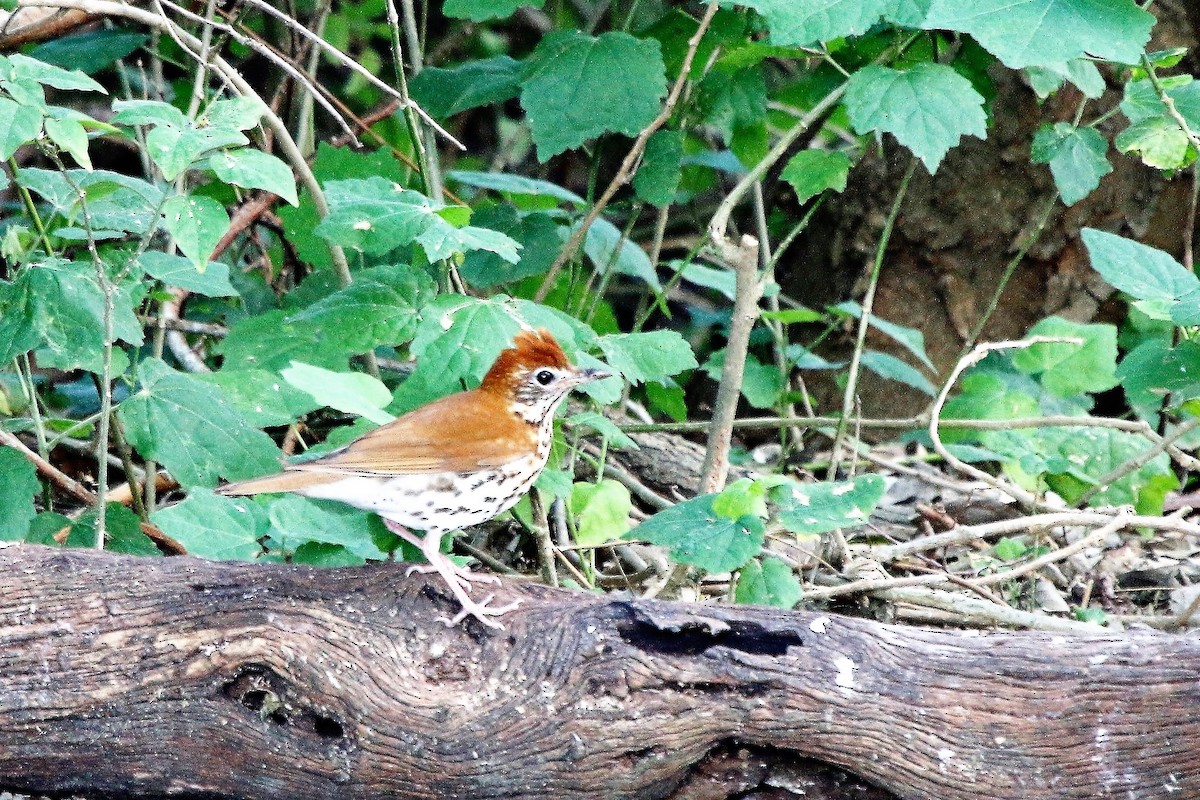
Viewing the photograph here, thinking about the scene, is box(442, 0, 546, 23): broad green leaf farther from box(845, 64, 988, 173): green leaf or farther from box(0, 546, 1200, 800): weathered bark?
box(0, 546, 1200, 800): weathered bark

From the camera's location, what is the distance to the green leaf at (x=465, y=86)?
432 cm

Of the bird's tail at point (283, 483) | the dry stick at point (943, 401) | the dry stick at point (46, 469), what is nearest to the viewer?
the bird's tail at point (283, 483)

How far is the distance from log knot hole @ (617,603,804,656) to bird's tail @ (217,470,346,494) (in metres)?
0.76

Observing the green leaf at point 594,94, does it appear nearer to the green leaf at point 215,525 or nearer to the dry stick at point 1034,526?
the green leaf at point 215,525

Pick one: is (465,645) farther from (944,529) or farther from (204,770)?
(944,529)

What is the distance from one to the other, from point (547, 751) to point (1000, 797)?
85cm

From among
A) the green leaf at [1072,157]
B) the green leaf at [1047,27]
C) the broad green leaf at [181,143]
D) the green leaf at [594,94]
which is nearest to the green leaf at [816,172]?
the green leaf at [594,94]

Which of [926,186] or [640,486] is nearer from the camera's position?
[640,486]

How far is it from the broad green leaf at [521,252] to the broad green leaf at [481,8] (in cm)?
61

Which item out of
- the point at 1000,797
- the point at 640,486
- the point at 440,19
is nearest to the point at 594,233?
the point at 640,486

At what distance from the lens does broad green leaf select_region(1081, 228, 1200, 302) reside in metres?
3.61

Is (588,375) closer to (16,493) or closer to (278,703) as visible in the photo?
(278,703)

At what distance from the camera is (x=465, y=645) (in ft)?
8.83

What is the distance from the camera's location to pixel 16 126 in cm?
267
